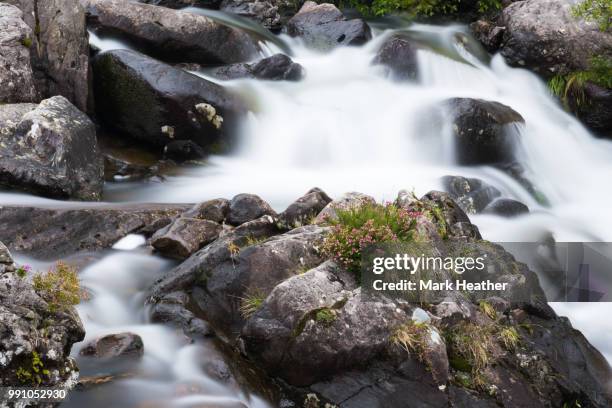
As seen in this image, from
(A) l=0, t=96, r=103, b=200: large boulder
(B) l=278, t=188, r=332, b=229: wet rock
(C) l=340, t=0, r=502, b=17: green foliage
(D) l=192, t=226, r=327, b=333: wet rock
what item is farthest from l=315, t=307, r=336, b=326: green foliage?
(C) l=340, t=0, r=502, b=17: green foliage

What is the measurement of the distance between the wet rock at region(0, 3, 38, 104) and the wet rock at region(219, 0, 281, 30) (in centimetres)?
977

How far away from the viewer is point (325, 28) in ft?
64.7

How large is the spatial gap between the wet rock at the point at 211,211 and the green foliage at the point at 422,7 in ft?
49.9

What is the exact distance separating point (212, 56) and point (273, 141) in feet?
13.2

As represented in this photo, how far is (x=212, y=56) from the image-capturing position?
641 inches

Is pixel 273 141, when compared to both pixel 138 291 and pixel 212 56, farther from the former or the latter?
pixel 138 291

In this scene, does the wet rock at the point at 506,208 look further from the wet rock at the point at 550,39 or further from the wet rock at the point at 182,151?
the wet rock at the point at 550,39

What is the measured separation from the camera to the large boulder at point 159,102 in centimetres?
1308

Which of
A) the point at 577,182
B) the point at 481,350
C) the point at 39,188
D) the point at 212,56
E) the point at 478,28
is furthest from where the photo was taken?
the point at 478,28

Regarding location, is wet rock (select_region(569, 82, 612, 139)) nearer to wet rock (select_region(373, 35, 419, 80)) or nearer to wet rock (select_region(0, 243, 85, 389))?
wet rock (select_region(373, 35, 419, 80))

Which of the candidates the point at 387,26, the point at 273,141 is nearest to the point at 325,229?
the point at 273,141

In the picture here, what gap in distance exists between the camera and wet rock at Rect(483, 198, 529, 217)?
38.7 feet

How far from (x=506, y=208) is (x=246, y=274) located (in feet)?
22.2

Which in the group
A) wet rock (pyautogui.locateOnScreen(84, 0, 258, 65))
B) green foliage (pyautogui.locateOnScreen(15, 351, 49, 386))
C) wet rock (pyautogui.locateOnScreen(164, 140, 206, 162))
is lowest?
wet rock (pyautogui.locateOnScreen(164, 140, 206, 162))
